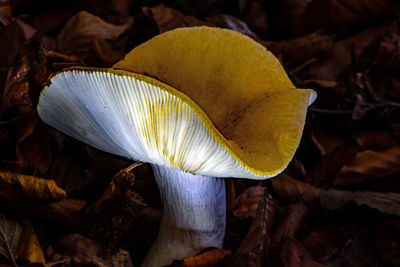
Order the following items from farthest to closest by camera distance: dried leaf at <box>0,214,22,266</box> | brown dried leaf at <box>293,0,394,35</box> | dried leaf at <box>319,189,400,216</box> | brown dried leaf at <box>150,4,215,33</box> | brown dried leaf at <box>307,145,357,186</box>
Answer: brown dried leaf at <box>293,0,394,35</box> → brown dried leaf at <box>150,4,215,33</box> → brown dried leaf at <box>307,145,357,186</box> → dried leaf at <box>319,189,400,216</box> → dried leaf at <box>0,214,22,266</box>

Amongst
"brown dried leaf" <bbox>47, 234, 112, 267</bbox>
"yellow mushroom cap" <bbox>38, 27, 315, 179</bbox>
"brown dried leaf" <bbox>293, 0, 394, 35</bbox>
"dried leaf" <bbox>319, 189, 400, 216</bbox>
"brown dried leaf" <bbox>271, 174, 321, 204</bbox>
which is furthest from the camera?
"brown dried leaf" <bbox>293, 0, 394, 35</bbox>

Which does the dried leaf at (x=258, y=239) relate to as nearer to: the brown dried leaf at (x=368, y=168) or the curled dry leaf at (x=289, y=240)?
the curled dry leaf at (x=289, y=240)

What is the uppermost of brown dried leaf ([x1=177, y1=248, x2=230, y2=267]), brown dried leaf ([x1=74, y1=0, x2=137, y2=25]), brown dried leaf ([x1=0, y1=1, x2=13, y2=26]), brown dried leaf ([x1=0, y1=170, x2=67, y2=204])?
brown dried leaf ([x1=0, y1=1, x2=13, y2=26])

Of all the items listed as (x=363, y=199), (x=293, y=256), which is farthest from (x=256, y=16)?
(x=293, y=256)

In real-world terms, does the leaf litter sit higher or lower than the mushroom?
lower

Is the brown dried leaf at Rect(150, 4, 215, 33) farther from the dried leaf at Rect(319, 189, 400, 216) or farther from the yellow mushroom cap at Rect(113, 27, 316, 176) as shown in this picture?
the dried leaf at Rect(319, 189, 400, 216)

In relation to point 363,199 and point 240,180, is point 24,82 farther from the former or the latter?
point 363,199

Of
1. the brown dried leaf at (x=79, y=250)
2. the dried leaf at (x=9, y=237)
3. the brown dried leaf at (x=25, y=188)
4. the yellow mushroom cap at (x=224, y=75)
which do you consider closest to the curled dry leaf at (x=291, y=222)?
the yellow mushroom cap at (x=224, y=75)

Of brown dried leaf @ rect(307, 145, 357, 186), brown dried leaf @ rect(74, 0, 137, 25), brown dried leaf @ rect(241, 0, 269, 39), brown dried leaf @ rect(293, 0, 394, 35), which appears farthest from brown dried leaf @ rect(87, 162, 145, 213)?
brown dried leaf @ rect(293, 0, 394, 35)

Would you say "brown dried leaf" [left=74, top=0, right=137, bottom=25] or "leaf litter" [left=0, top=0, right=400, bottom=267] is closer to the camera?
"leaf litter" [left=0, top=0, right=400, bottom=267]
